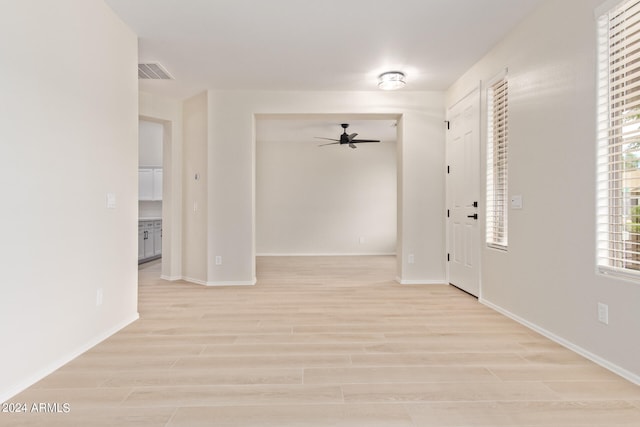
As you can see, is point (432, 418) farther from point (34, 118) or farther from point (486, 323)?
point (34, 118)

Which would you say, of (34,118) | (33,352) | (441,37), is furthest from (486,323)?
(34,118)

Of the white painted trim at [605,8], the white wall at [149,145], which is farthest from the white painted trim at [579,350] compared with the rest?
the white wall at [149,145]

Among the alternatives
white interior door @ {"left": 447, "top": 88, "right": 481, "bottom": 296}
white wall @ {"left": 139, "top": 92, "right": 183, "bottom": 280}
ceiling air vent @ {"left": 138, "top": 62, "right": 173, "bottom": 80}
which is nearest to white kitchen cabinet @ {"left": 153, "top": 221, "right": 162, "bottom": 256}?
white wall @ {"left": 139, "top": 92, "right": 183, "bottom": 280}

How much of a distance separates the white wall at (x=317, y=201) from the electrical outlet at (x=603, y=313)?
5.84 meters

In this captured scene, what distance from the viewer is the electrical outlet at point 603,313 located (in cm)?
213

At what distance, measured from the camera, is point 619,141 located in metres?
2.12

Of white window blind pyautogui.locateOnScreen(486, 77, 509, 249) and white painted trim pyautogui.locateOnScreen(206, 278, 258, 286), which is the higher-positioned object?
white window blind pyautogui.locateOnScreen(486, 77, 509, 249)

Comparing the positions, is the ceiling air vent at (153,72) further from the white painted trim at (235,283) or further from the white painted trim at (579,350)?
the white painted trim at (579,350)

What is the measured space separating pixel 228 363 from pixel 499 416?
62.6 inches

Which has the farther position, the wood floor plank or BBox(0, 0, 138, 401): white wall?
BBox(0, 0, 138, 401): white wall

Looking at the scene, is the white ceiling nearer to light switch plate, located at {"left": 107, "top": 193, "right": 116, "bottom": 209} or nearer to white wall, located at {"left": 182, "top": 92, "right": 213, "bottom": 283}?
white wall, located at {"left": 182, "top": 92, "right": 213, "bottom": 283}

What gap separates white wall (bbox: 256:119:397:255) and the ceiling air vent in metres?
3.86

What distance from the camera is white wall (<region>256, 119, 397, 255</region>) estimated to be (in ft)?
26.2

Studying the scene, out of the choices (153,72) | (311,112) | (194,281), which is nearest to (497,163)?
(311,112)
